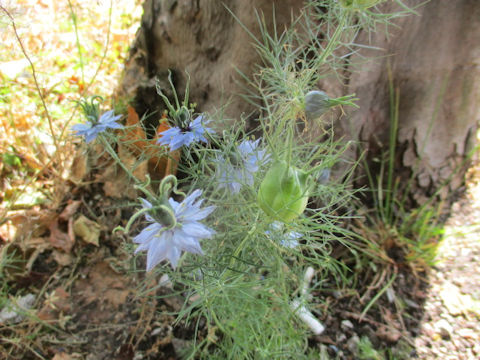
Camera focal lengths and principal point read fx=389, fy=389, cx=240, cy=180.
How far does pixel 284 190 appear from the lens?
79 centimetres

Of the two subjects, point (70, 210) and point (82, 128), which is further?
point (70, 210)

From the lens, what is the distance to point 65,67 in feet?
7.68

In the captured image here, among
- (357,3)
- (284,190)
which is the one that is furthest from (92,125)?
(357,3)

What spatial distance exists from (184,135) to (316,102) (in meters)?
0.34

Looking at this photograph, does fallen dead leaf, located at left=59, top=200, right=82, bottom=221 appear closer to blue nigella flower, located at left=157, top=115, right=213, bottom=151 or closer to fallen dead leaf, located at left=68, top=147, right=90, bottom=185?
fallen dead leaf, located at left=68, top=147, right=90, bottom=185

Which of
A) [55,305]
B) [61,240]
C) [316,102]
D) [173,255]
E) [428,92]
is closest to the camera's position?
[173,255]

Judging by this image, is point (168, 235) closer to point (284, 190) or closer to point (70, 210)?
point (284, 190)

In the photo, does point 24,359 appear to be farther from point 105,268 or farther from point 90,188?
point 90,188

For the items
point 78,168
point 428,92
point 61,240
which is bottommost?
point 61,240

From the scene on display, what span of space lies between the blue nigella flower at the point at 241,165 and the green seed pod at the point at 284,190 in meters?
0.21

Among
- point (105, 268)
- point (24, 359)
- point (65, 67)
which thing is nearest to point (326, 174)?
point (105, 268)

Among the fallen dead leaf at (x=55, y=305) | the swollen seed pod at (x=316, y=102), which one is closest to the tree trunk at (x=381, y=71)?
the swollen seed pod at (x=316, y=102)

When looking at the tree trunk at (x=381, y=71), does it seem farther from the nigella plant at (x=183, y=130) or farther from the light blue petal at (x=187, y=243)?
the light blue petal at (x=187, y=243)

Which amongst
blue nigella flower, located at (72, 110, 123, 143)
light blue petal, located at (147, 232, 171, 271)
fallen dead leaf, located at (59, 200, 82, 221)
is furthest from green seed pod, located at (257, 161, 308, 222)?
fallen dead leaf, located at (59, 200, 82, 221)
